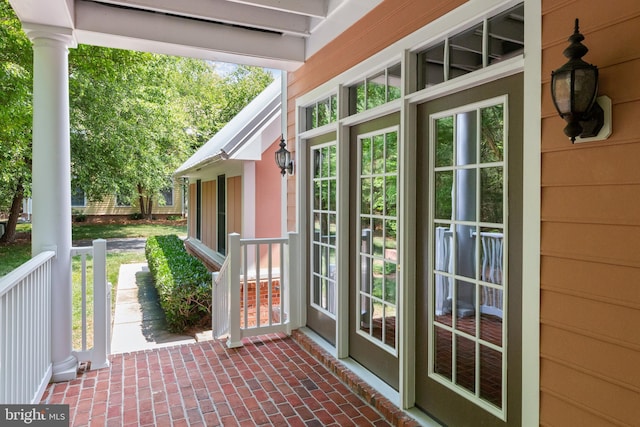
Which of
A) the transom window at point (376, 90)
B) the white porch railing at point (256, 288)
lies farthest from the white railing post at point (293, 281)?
the transom window at point (376, 90)

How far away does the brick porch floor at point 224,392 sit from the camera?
2.75 m

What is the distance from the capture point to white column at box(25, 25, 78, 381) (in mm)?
3271

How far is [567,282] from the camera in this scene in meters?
1.75

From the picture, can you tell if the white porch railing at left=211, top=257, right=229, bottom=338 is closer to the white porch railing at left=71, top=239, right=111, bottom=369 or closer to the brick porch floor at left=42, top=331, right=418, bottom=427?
the brick porch floor at left=42, top=331, right=418, bottom=427

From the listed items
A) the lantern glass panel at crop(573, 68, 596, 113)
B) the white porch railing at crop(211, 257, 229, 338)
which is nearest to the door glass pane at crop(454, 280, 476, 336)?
the lantern glass panel at crop(573, 68, 596, 113)

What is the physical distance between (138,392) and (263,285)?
3.66m

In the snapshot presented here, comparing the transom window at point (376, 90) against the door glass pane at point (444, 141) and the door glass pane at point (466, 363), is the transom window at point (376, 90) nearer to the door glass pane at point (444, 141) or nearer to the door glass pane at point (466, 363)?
the door glass pane at point (444, 141)

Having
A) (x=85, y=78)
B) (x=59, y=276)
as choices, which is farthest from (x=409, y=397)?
(x=85, y=78)

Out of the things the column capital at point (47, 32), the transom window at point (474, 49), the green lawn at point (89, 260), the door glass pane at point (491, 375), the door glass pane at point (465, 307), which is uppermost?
the column capital at point (47, 32)

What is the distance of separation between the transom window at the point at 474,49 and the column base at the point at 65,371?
135 inches

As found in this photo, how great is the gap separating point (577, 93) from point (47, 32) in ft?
12.1

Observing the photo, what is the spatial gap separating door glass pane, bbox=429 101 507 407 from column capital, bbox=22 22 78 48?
2991mm

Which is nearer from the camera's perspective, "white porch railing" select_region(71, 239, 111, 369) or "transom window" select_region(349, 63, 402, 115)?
"transom window" select_region(349, 63, 402, 115)

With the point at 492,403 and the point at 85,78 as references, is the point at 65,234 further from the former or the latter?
the point at 85,78
